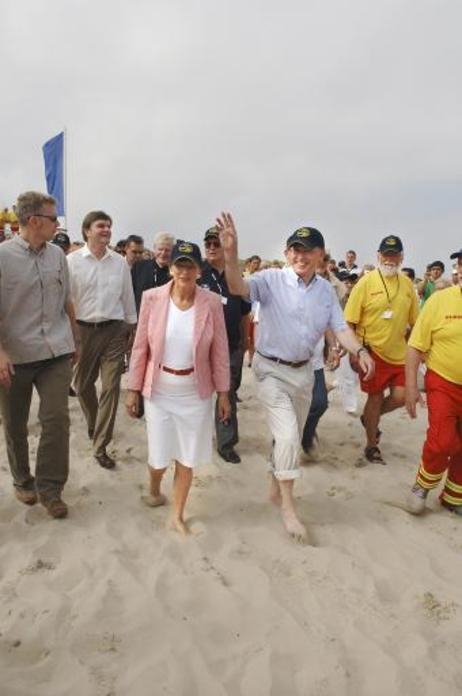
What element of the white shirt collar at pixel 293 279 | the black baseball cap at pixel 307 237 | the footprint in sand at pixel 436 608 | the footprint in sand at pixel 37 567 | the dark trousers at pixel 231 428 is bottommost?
the footprint in sand at pixel 436 608

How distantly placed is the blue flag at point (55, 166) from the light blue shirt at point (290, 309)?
844cm

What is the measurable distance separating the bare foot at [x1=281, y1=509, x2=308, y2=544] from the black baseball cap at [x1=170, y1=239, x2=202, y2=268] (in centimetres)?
194

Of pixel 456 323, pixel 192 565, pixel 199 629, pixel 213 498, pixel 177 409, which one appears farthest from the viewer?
pixel 213 498

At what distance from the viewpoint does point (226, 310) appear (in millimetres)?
5031

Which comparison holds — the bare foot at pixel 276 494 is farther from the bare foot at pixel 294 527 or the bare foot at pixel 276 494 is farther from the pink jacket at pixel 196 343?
the pink jacket at pixel 196 343

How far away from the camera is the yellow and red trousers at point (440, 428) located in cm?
399

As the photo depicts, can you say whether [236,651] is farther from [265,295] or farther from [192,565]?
[265,295]

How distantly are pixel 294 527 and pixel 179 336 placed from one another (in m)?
1.61

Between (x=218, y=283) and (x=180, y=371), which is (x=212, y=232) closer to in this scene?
(x=218, y=283)

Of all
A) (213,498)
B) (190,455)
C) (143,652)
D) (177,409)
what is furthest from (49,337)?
(143,652)

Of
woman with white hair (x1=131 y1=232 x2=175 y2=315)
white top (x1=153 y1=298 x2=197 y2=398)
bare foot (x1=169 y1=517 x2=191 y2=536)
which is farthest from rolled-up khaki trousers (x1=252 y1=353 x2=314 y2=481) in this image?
woman with white hair (x1=131 y1=232 x2=175 y2=315)

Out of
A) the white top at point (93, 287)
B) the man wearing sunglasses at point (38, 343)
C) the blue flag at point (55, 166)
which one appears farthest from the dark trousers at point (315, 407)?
the blue flag at point (55, 166)

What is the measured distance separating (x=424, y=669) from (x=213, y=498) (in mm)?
2048

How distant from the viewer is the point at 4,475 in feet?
14.6
